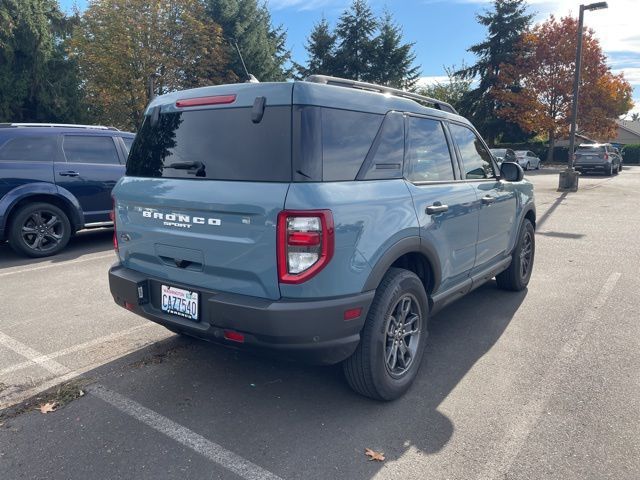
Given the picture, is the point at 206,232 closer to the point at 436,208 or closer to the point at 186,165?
the point at 186,165

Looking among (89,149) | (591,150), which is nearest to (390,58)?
(591,150)

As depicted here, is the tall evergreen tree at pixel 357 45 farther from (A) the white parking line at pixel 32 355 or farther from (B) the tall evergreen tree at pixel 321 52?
(A) the white parking line at pixel 32 355

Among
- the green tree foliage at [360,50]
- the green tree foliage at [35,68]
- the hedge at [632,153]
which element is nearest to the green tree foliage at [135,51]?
the green tree foliage at [35,68]

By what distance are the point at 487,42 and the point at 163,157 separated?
4212 centimetres

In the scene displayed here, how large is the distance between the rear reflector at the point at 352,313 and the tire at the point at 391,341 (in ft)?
0.62

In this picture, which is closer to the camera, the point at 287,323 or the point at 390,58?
the point at 287,323

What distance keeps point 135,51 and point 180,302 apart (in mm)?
22724

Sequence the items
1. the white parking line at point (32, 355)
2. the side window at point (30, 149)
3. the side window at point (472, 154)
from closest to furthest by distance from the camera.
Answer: the white parking line at point (32, 355), the side window at point (472, 154), the side window at point (30, 149)

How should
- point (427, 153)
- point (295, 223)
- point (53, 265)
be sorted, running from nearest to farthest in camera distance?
1. point (295, 223)
2. point (427, 153)
3. point (53, 265)

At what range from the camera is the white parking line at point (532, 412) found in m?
2.58

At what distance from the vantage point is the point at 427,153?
364cm

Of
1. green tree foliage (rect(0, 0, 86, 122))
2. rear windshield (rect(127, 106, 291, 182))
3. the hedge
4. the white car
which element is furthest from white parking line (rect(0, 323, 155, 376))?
the hedge

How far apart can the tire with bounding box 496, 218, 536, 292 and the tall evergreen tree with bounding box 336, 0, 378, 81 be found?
3391 cm

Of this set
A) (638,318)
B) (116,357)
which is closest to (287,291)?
(116,357)
